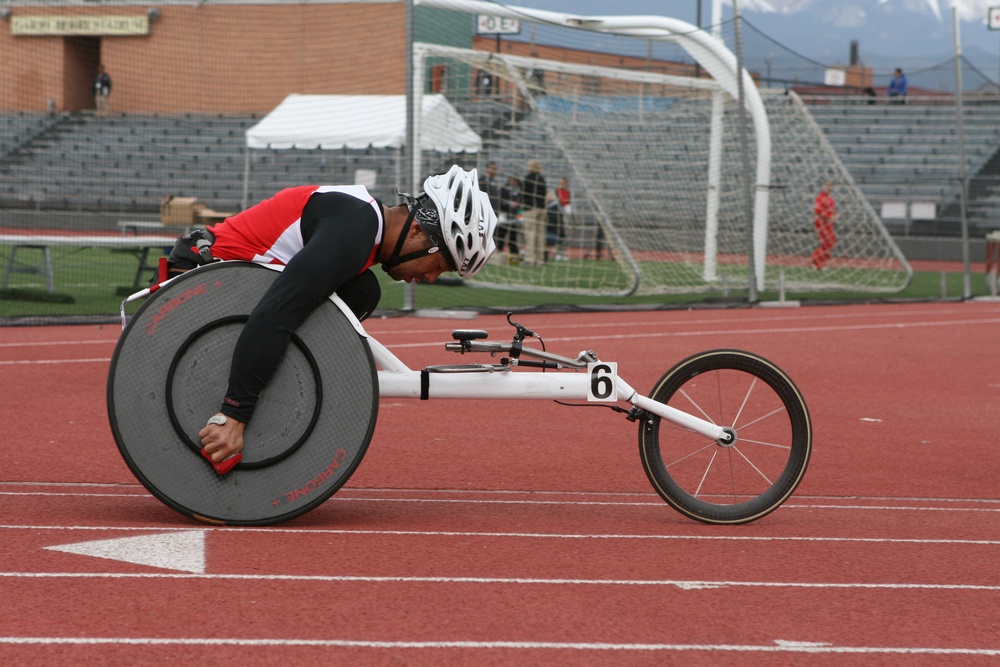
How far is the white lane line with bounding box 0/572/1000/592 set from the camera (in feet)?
13.7

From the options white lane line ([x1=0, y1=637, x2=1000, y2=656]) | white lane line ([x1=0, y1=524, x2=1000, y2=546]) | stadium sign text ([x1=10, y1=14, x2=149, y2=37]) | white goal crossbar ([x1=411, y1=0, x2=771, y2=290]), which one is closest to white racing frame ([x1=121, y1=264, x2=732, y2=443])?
white lane line ([x1=0, y1=524, x2=1000, y2=546])

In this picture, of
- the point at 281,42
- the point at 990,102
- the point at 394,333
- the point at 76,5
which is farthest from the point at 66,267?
the point at 990,102

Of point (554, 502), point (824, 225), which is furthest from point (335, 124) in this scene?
point (554, 502)

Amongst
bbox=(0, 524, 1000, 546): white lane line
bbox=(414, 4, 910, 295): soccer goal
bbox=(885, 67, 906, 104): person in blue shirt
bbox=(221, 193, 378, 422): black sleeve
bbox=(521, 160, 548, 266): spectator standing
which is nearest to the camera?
bbox=(221, 193, 378, 422): black sleeve

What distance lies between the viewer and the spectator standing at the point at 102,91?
3997 cm

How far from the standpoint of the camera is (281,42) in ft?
129

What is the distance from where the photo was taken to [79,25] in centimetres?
4266

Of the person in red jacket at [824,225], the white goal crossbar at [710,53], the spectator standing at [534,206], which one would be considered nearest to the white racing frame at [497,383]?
the white goal crossbar at [710,53]

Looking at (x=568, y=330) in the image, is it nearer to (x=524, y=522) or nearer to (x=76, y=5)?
(x=524, y=522)

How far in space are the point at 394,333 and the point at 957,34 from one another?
11.7 meters

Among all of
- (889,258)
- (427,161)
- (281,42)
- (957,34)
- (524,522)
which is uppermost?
(281,42)

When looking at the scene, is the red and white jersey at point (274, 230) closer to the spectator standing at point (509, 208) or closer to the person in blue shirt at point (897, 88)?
the spectator standing at point (509, 208)

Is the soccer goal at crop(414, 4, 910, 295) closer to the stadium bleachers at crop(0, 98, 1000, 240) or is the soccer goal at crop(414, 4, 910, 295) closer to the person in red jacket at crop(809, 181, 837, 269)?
the person in red jacket at crop(809, 181, 837, 269)

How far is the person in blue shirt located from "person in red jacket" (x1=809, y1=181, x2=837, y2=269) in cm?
1488
